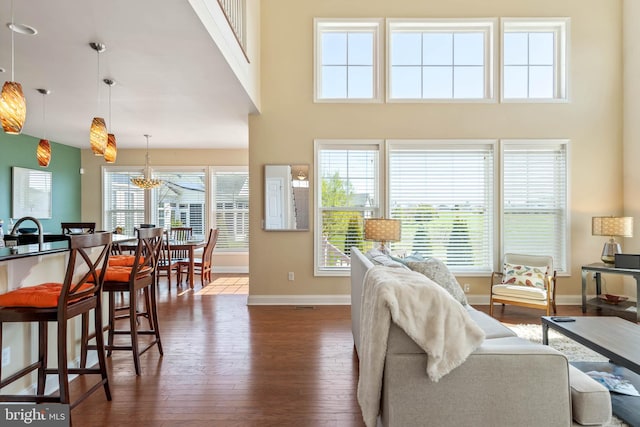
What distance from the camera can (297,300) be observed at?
4758 millimetres

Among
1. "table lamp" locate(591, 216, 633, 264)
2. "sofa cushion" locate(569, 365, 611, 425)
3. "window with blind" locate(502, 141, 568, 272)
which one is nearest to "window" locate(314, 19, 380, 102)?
"window with blind" locate(502, 141, 568, 272)

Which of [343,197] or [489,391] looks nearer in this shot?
[489,391]

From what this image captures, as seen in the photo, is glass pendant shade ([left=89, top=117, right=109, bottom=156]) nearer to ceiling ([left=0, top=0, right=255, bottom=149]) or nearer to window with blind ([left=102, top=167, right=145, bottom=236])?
ceiling ([left=0, top=0, right=255, bottom=149])

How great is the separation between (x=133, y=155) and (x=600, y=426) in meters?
8.07

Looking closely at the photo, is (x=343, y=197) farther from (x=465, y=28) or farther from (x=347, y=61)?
(x=465, y=28)

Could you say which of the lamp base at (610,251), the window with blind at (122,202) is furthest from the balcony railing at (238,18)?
the lamp base at (610,251)

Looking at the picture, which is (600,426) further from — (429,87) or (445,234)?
(429,87)

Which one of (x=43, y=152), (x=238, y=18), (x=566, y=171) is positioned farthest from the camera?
(x=566, y=171)

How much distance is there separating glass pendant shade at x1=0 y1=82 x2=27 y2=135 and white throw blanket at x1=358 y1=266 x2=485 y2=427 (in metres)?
2.63

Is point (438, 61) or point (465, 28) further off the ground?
point (465, 28)

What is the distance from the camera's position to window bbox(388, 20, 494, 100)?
4.81 metres

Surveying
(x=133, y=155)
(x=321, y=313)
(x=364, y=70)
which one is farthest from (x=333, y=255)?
(x=133, y=155)

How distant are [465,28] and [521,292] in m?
3.74

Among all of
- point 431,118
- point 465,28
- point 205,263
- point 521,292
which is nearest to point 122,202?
point 205,263
